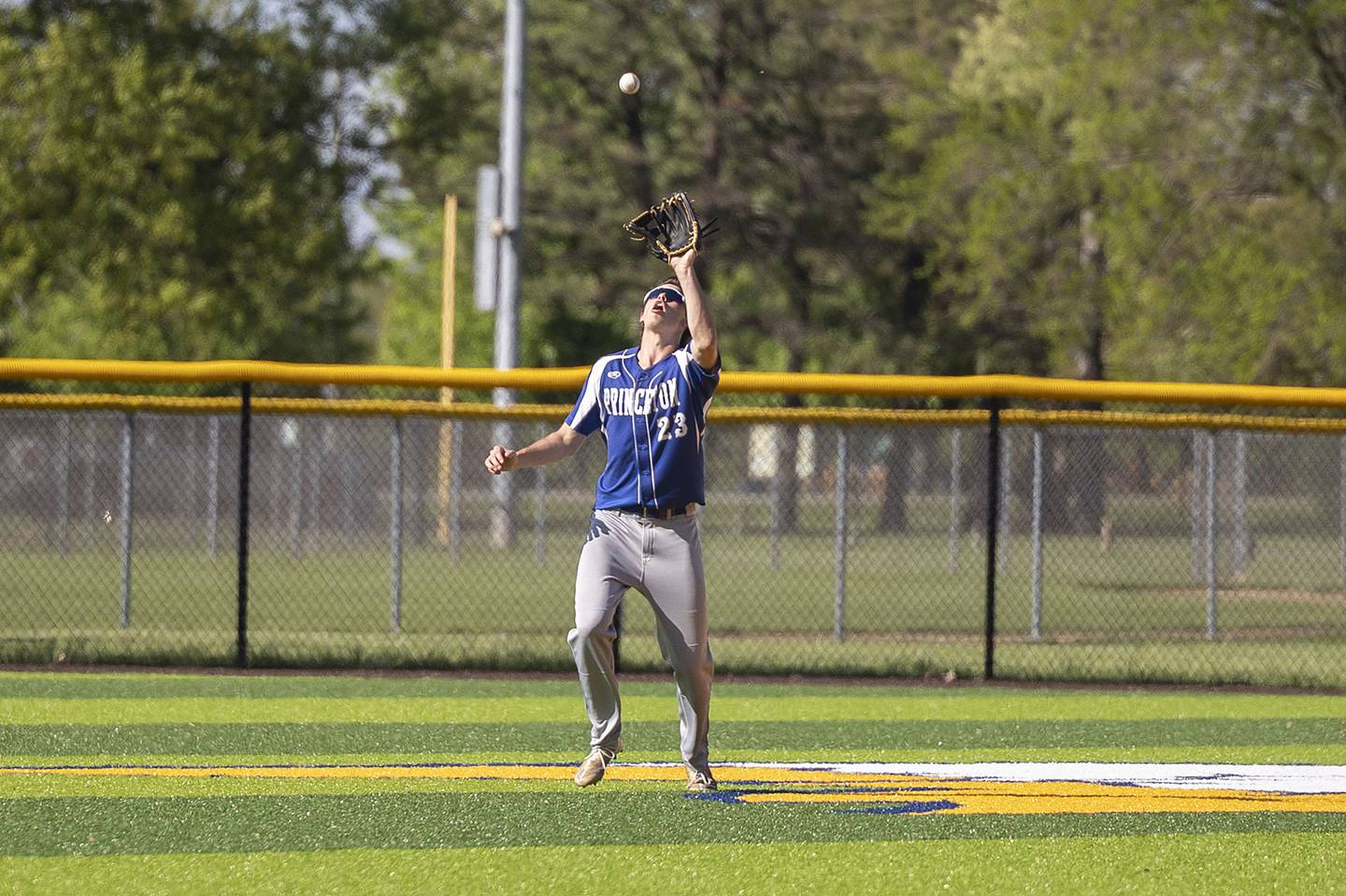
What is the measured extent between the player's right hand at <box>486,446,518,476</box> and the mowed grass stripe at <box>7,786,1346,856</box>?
4.12ft

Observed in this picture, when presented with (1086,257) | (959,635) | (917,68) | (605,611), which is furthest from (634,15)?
(605,611)

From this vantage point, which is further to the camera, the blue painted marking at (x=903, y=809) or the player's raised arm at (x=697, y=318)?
the blue painted marking at (x=903, y=809)

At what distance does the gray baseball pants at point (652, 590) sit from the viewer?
6961mm

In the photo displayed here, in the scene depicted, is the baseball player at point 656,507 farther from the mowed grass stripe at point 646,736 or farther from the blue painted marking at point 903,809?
the mowed grass stripe at point 646,736

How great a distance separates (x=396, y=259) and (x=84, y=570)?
40.1 metres

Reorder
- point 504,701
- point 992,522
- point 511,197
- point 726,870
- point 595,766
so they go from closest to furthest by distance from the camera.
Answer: point 726,870 → point 595,766 → point 504,701 → point 992,522 → point 511,197

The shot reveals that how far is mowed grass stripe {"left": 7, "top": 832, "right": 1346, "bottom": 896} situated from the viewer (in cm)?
562

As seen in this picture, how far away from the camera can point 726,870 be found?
5.86 metres

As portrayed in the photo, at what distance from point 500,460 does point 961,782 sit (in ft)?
7.90

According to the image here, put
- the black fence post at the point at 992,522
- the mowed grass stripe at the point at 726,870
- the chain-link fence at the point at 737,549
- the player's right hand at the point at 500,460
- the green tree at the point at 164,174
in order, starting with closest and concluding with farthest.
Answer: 1. the mowed grass stripe at the point at 726,870
2. the player's right hand at the point at 500,460
3. the black fence post at the point at 992,522
4. the chain-link fence at the point at 737,549
5. the green tree at the point at 164,174

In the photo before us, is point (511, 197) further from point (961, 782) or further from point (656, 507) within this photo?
point (656, 507)

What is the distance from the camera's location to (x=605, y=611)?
22.9 ft

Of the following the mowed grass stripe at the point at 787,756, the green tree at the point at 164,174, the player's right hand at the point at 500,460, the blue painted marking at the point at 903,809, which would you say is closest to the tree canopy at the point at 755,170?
the green tree at the point at 164,174

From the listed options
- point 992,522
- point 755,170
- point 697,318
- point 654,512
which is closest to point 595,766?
point 654,512
